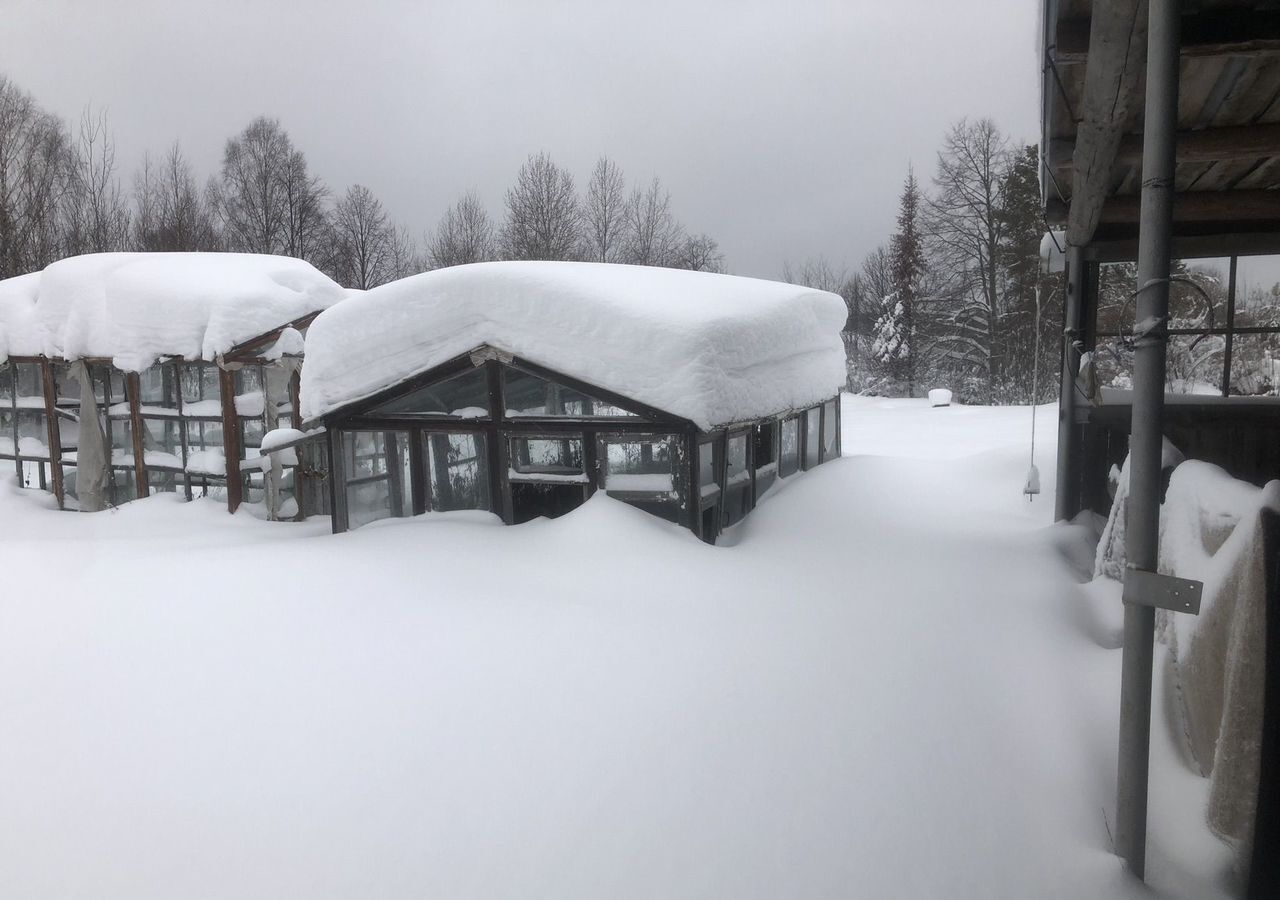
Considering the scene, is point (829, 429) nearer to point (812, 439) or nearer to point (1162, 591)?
point (812, 439)

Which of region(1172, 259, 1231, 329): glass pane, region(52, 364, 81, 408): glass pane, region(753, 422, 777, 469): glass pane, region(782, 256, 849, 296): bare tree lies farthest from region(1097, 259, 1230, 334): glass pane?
region(782, 256, 849, 296): bare tree

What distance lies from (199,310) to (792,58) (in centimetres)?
4510

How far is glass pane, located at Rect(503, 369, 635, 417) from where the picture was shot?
8.16 metres

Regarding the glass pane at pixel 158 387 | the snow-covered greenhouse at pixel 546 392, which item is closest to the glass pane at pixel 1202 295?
the snow-covered greenhouse at pixel 546 392

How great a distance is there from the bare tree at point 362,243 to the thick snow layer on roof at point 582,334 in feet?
95.4

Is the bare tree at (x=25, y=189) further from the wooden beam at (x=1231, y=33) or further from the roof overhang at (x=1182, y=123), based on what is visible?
the wooden beam at (x=1231, y=33)

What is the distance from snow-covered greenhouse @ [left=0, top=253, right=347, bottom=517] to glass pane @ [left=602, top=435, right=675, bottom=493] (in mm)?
5991

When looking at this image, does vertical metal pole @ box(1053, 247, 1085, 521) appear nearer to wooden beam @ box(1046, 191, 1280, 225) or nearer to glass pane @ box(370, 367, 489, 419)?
wooden beam @ box(1046, 191, 1280, 225)

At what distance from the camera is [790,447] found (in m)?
11.0

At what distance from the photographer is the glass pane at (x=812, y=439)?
11633 mm

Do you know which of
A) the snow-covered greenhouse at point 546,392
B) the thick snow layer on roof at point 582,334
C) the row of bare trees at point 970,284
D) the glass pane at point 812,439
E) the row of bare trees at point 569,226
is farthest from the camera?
the row of bare trees at point 569,226

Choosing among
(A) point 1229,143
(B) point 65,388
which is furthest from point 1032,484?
(B) point 65,388

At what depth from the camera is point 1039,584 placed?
20.5 ft

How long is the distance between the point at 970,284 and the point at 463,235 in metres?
20.4
